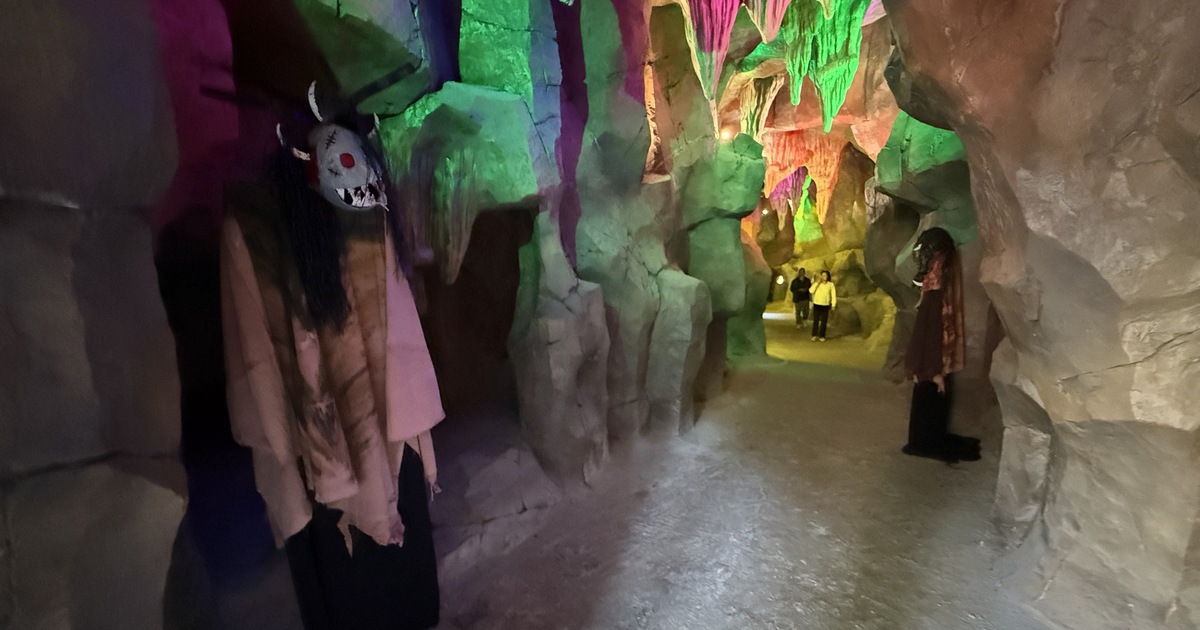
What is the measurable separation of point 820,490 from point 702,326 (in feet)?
6.30

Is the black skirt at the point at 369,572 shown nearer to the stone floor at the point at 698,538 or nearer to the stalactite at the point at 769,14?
the stone floor at the point at 698,538

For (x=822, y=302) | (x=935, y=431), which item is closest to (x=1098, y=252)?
(x=935, y=431)

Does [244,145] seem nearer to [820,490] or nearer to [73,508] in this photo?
[73,508]

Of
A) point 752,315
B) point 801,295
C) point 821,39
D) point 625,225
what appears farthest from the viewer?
point 801,295

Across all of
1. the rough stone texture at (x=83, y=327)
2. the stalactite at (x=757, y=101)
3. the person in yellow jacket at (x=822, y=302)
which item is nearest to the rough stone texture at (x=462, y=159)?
the rough stone texture at (x=83, y=327)

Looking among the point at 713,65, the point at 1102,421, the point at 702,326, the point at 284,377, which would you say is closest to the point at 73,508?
the point at 284,377

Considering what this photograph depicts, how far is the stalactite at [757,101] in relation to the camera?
10.3 m

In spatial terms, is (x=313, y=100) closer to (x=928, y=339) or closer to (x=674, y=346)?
(x=674, y=346)

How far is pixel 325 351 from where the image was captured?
2078 mm

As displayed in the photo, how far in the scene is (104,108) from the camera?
4.43ft

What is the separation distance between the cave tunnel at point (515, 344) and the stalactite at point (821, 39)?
292 centimetres

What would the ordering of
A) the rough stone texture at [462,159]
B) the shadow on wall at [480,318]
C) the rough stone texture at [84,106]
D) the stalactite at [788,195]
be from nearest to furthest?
the rough stone texture at [84,106], the rough stone texture at [462,159], the shadow on wall at [480,318], the stalactite at [788,195]

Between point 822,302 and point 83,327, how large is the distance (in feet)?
37.3

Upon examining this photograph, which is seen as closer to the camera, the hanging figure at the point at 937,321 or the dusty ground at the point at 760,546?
the dusty ground at the point at 760,546
